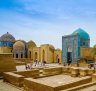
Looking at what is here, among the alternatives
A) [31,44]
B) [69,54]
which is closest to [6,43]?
[31,44]

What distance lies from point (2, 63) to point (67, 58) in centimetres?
1464

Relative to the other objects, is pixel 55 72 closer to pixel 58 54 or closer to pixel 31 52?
pixel 58 54

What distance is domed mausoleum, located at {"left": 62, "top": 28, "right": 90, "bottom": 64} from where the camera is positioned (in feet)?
80.3

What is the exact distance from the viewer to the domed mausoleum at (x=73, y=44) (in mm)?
24469

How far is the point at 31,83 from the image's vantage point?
9.41 m

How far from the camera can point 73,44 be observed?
25203mm

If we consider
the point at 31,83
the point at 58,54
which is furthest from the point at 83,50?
the point at 31,83

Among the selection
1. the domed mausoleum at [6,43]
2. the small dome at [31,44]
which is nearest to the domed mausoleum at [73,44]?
the small dome at [31,44]

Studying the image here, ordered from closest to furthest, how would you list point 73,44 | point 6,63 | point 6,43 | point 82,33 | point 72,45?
point 6,63, point 73,44, point 72,45, point 82,33, point 6,43

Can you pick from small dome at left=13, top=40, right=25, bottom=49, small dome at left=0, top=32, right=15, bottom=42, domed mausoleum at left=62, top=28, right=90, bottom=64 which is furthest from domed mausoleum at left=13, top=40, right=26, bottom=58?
domed mausoleum at left=62, top=28, right=90, bottom=64

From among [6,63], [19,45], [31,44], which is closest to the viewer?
[6,63]

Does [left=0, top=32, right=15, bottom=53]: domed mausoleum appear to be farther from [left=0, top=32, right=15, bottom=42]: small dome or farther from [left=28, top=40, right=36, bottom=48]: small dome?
[left=28, top=40, right=36, bottom=48]: small dome

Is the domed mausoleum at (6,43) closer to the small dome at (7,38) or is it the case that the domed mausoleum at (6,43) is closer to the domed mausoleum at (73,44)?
the small dome at (7,38)

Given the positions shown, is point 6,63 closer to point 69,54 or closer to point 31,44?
point 69,54
